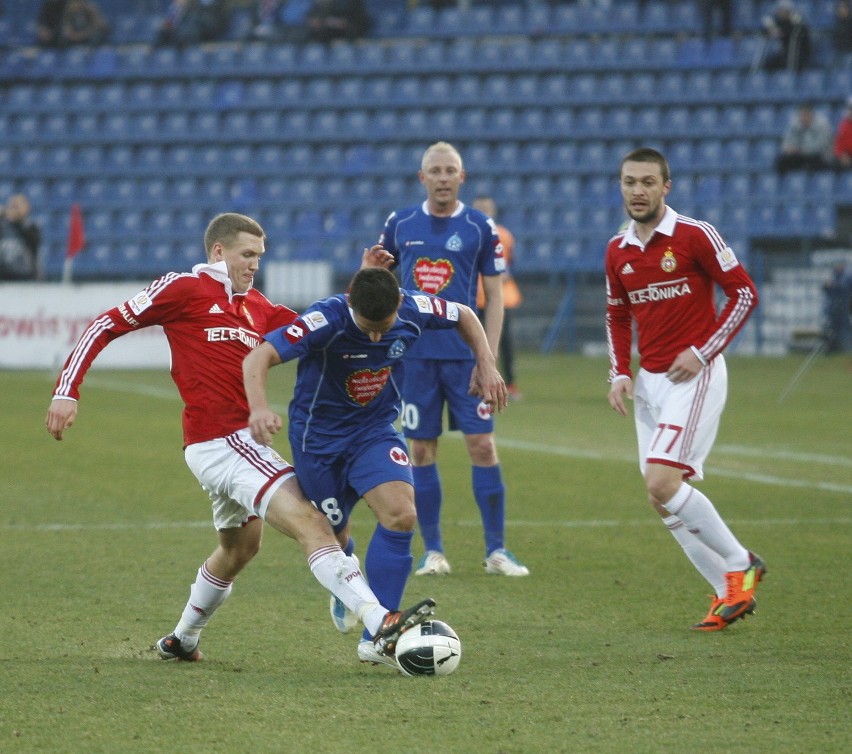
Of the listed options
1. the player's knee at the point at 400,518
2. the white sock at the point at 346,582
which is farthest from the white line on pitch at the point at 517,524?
the white sock at the point at 346,582

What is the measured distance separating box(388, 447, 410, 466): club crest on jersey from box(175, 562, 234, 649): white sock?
759 mm

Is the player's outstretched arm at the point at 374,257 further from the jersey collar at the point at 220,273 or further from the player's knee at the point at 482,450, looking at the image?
the player's knee at the point at 482,450

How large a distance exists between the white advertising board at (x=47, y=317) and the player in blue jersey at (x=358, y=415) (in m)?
13.8

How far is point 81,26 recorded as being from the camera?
28.6 m

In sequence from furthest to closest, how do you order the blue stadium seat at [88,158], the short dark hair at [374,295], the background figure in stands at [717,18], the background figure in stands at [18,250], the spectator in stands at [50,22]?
the spectator in stands at [50,22], the blue stadium seat at [88,158], the background figure in stands at [717,18], the background figure in stands at [18,250], the short dark hair at [374,295]

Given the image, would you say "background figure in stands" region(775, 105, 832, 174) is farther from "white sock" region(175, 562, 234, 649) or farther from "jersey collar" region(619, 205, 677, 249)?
"white sock" region(175, 562, 234, 649)

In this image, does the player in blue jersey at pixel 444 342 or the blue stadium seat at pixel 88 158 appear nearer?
the player in blue jersey at pixel 444 342

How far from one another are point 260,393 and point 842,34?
21125 millimetres

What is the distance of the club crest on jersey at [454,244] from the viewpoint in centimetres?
739

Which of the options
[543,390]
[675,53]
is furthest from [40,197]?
[543,390]

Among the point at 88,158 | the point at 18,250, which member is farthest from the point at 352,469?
the point at 88,158

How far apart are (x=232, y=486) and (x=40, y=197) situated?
74.4 feet

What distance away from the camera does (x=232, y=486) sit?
16.8 feet

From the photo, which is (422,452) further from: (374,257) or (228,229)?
(228,229)
